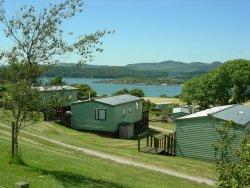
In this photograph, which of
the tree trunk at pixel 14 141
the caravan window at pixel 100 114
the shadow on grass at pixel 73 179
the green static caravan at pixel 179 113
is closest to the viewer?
the shadow on grass at pixel 73 179

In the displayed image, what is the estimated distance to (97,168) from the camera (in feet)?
67.3

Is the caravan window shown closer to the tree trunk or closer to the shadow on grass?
the tree trunk

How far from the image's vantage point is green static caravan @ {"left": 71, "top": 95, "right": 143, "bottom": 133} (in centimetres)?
4284

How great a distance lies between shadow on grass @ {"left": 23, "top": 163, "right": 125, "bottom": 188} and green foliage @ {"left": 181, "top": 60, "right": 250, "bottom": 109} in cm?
5237

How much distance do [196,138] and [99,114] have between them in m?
14.2

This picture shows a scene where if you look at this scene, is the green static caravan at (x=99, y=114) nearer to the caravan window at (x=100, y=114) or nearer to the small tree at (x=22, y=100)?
the caravan window at (x=100, y=114)

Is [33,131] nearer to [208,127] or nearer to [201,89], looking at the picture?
[208,127]

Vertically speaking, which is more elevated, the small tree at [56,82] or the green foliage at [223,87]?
the small tree at [56,82]

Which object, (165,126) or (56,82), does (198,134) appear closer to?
(56,82)

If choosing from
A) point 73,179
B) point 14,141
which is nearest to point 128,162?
point 14,141

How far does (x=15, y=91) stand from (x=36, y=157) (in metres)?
4.66

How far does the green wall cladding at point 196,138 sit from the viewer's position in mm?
30484

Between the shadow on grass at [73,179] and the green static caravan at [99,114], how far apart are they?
25.4 m

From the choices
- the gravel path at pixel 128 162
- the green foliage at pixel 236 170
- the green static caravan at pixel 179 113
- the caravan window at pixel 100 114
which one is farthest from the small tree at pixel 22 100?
the green static caravan at pixel 179 113
